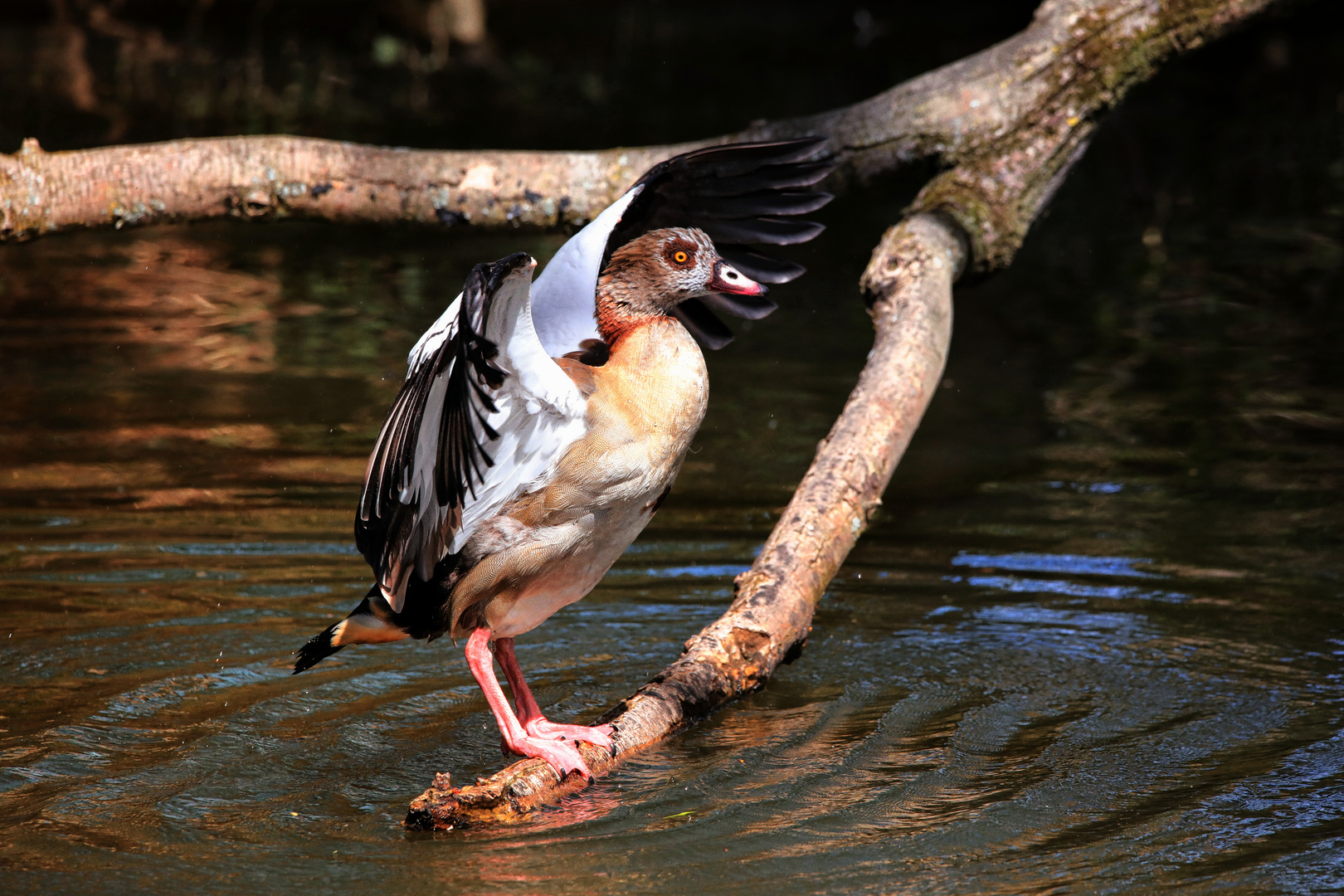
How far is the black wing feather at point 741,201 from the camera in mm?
4625

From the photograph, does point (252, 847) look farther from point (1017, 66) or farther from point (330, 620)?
point (1017, 66)

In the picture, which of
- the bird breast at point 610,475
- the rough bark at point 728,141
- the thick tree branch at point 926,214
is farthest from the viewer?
the rough bark at point 728,141

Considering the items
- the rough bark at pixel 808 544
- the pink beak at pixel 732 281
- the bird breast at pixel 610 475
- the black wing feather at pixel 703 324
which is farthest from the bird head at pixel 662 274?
the rough bark at pixel 808 544

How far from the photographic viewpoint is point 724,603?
5352mm

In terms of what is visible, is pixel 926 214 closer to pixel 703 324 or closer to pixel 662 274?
pixel 703 324

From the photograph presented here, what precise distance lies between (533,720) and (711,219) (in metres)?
1.70

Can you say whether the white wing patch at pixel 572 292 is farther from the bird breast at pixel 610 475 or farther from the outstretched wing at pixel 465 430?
the outstretched wing at pixel 465 430

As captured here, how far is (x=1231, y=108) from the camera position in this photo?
16375 millimetres

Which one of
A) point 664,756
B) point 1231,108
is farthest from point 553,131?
point 664,756

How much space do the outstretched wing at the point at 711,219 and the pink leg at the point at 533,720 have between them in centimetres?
91

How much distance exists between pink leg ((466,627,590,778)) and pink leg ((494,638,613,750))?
0.03 meters

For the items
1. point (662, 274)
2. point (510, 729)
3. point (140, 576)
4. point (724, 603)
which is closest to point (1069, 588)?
point (724, 603)

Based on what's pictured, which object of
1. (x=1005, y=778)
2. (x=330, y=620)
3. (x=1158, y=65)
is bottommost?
(x=1005, y=778)

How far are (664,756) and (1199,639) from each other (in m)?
1.96
